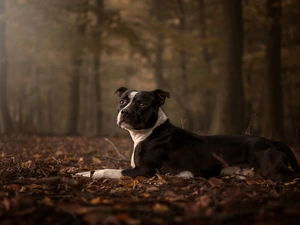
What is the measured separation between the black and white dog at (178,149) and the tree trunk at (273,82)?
6.33m

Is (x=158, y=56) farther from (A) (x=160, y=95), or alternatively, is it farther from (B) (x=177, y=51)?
(A) (x=160, y=95)

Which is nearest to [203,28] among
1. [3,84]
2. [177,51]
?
[177,51]

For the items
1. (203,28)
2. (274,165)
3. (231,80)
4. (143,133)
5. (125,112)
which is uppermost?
(203,28)

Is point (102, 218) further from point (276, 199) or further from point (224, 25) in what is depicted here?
point (224, 25)

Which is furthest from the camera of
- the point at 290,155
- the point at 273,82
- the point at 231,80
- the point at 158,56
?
the point at 158,56

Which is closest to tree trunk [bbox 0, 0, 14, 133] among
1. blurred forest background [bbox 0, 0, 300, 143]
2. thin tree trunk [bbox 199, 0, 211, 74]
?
blurred forest background [bbox 0, 0, 300, 143]

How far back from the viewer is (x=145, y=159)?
5277 mm

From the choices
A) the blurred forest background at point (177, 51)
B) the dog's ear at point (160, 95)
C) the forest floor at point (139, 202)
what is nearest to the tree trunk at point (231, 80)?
the blurred forest background at point (177, 51)

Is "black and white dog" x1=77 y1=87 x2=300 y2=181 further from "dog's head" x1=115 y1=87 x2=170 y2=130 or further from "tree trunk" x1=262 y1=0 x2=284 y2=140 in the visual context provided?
"tree trunk" x1=262 y1=0 x2=284 y2=140

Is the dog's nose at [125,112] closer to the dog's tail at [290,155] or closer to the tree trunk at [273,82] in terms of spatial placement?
the dog's tail at [290,155]

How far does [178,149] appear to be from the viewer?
5348mm

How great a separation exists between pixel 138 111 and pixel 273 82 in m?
7.42

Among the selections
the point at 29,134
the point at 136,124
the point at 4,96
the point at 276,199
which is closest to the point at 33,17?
the point at 4,96

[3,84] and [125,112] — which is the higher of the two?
[3,84]
